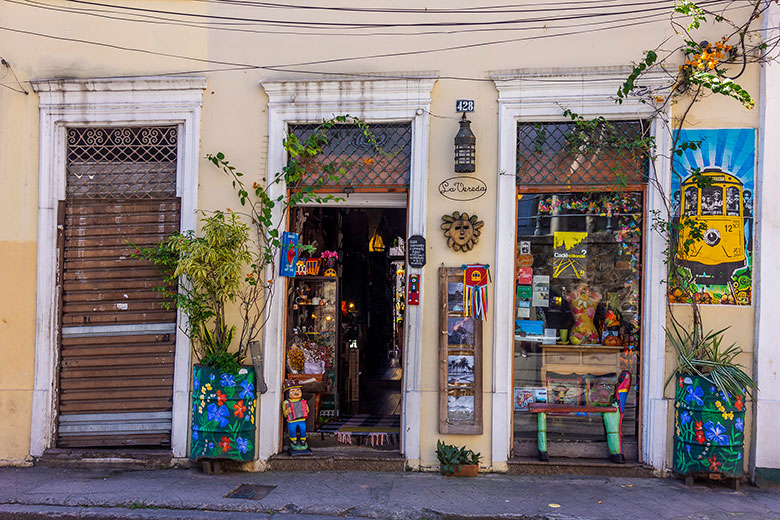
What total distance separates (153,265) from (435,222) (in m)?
3.12

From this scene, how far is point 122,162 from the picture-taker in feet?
22.9

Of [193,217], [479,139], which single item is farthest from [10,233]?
[479,139]

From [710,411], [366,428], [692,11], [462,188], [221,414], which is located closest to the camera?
[710,411]

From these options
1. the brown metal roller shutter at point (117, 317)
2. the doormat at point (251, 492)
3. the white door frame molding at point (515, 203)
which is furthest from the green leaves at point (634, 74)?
the doormat at point (251, 492)

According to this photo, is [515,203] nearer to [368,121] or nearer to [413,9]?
[368,121]

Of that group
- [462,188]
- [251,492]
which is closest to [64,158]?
[251,492]

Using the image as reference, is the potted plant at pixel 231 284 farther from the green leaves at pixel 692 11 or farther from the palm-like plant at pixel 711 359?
the palm-like plant at pixel 711 359

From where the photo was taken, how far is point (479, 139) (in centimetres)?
652

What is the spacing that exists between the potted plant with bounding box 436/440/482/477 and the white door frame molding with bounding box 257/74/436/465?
30cm

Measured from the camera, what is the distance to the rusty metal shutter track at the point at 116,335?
22.3 ft

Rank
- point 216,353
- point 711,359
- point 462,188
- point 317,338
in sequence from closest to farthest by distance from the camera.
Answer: point 711,359, point 216,353, point 462,188, point 317,338

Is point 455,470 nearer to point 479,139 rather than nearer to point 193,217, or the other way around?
point 479,139

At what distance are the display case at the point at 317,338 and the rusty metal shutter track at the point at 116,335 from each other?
1544mm

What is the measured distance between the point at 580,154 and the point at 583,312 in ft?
5.54
